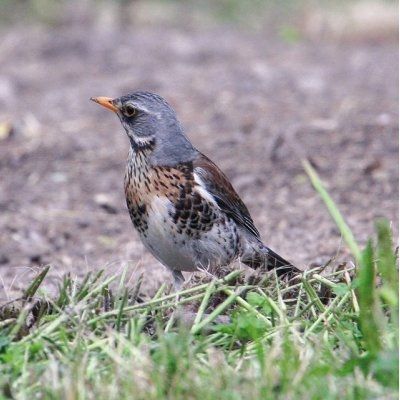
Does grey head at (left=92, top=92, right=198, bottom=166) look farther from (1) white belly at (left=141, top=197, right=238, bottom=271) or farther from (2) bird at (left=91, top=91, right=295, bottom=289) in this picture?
(1) white belly at (left=141, top=197, right=238, bottom=271)

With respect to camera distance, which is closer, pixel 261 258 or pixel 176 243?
pixel 176 243

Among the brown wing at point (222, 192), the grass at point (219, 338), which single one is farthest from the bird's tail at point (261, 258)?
the grass at point (219, 338)

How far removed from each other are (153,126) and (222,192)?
52 cm

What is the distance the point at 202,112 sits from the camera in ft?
36.7

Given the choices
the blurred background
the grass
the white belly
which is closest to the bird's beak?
the white belly

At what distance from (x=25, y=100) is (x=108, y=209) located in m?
3.97

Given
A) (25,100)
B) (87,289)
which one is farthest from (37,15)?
(87,289)

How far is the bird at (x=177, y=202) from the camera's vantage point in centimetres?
553

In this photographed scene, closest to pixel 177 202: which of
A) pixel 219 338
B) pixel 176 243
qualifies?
pixel 176 243

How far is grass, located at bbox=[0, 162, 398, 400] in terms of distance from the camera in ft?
11.4

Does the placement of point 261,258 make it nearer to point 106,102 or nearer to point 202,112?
point 106,102

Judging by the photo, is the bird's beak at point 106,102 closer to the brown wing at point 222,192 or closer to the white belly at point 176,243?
the brown wing at point 222,192

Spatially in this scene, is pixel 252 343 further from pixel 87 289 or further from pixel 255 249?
pixel 255 249

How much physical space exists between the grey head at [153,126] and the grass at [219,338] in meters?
1.06
